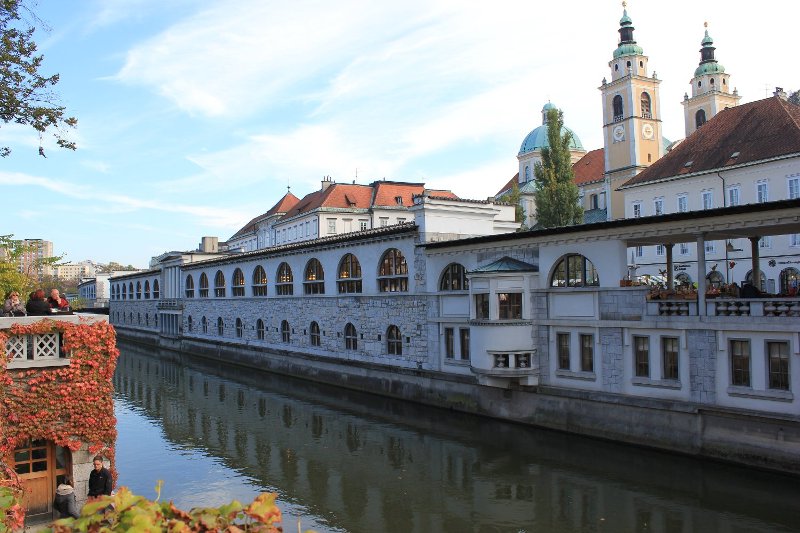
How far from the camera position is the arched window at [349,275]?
3617cm

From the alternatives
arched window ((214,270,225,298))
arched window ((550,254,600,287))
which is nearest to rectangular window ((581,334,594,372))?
arched window ((550,254,600,287))

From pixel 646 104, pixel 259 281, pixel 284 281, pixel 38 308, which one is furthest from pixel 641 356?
pixel 646 104

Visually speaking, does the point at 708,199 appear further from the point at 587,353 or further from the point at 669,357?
the point at 669,357

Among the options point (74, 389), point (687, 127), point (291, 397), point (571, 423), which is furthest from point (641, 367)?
point (687, 127)

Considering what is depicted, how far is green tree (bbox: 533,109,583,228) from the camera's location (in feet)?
180

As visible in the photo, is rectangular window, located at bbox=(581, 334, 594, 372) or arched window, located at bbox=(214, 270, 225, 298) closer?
rectangular window, located at bbox=(581, 334, 594, 372)

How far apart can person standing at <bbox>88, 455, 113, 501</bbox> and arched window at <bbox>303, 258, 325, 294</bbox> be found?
89.3ft

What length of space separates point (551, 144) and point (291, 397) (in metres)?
34.5

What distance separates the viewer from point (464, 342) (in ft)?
93.2

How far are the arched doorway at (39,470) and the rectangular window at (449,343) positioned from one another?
59.5ft

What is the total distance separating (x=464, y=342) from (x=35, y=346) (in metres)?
→ 18.6

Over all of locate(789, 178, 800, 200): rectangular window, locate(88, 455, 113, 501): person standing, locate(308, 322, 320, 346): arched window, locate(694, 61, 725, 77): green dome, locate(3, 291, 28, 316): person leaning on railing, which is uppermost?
locate(694, 61, 725, 77): green dome

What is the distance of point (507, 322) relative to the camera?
24672 millimetres

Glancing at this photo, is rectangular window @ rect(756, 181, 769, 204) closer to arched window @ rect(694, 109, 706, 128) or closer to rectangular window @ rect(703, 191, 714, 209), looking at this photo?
rectangular window @ rect(703, 191, 714, 209)
